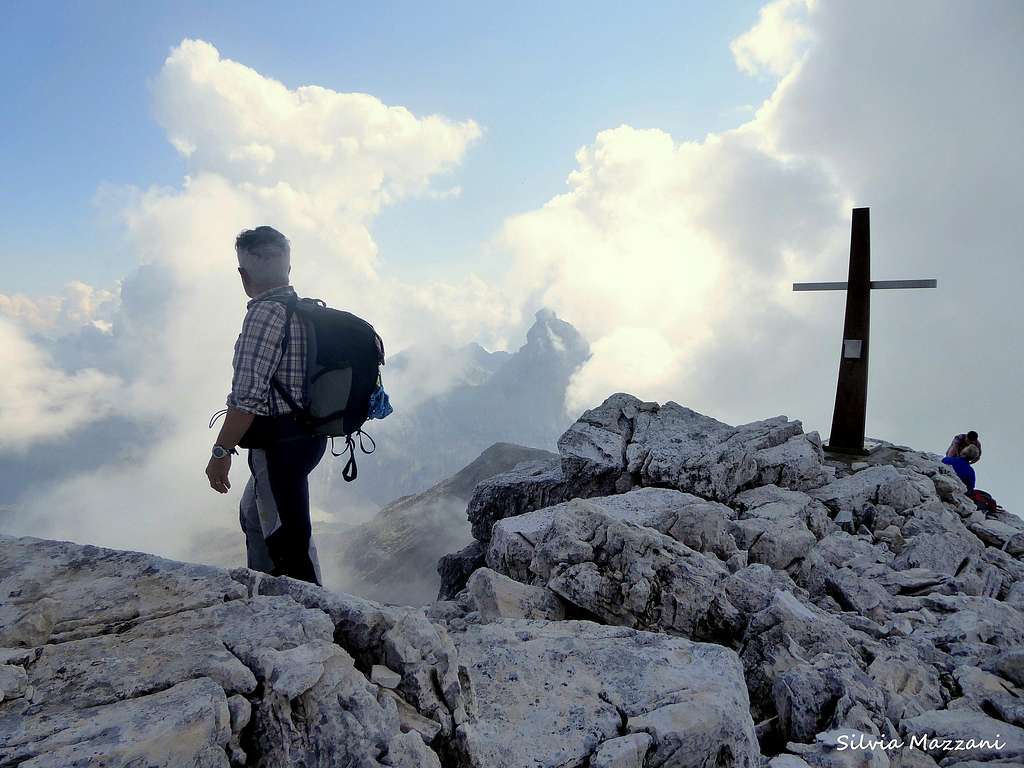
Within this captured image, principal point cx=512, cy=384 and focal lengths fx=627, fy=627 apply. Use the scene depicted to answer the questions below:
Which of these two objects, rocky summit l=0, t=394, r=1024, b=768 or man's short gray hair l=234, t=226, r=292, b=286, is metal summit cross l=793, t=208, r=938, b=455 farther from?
man's short gray hair l=234, t=226, r=292, b=286

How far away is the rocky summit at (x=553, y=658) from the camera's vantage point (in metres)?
2.43

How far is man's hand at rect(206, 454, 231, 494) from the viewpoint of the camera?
4.60m

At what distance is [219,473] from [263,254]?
1.70 metres

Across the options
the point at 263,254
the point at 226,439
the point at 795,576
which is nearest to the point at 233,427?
the point at 226,439

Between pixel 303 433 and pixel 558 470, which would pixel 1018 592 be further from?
pixel 303 433

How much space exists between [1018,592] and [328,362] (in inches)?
310

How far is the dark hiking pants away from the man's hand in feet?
0.80

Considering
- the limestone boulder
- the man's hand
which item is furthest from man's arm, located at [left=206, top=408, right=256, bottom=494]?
the limestone boulder

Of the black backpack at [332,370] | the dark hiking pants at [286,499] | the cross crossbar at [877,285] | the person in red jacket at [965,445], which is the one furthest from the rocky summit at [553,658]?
the cross crossbar at [877,285]

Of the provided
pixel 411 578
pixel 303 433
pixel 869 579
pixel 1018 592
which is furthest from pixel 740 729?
pixel 411 578

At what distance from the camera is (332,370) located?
4.90m

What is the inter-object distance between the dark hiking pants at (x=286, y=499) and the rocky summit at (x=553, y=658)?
4.00ft

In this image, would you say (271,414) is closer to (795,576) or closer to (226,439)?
(226,439)

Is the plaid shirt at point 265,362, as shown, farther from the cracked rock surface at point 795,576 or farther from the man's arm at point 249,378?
the cracked rock surface at point 795,576
